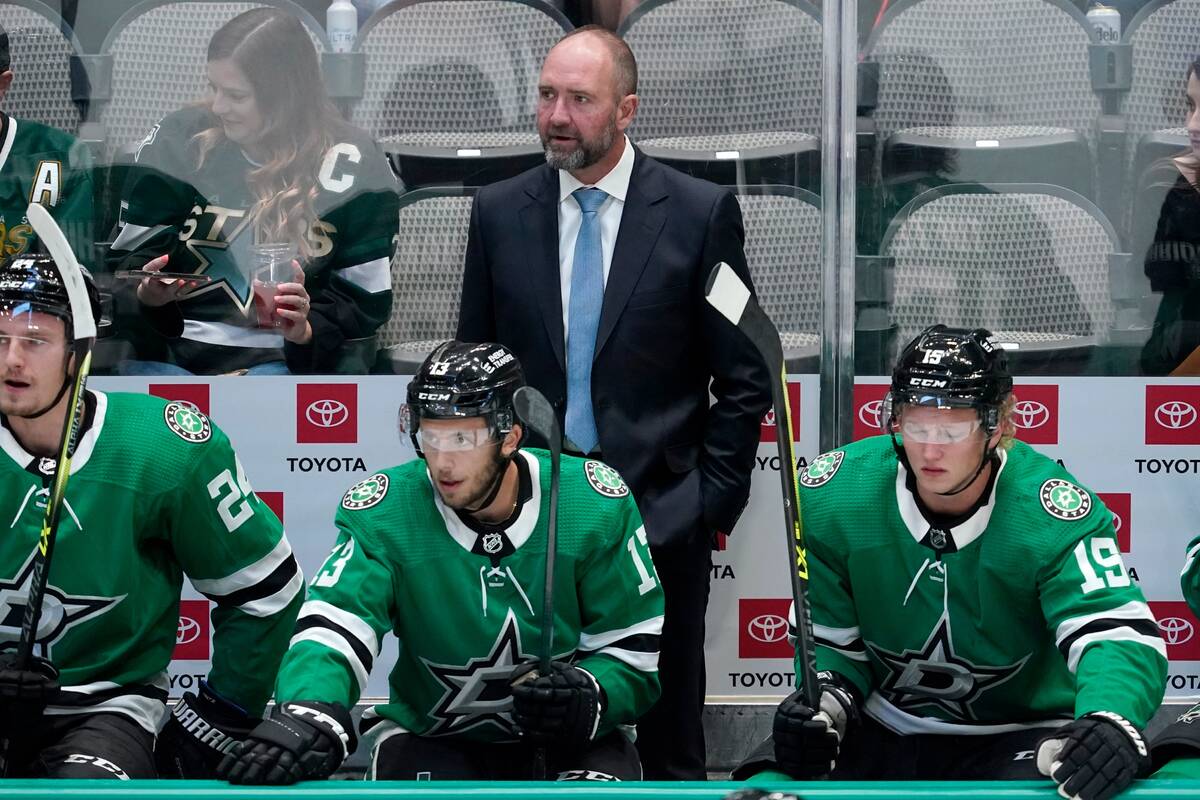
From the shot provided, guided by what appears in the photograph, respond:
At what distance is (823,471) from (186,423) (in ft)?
3.86

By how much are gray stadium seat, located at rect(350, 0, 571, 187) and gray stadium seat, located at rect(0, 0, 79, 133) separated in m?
0.67

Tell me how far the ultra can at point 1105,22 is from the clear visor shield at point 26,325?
2.43 metres

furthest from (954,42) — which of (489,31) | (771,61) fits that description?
(489,31)

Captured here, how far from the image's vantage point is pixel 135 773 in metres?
2.88

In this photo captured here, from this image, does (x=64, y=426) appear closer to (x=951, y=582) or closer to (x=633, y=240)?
(x=633, y=240)

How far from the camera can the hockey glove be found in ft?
9.11

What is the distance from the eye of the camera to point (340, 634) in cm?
279

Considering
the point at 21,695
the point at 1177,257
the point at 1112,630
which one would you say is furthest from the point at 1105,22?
the point at 21,695

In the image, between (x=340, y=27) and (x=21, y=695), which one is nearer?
(x=21, y=695)

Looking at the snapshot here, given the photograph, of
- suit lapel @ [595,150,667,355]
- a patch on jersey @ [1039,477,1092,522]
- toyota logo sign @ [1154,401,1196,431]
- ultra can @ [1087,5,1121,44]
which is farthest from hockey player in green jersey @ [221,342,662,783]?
ultra can @ [1087,5,1121,44]

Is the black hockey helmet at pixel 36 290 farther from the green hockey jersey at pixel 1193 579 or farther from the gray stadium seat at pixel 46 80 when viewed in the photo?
the green hockey jersey at pixel 1193 579

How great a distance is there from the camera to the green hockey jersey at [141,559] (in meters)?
3.04

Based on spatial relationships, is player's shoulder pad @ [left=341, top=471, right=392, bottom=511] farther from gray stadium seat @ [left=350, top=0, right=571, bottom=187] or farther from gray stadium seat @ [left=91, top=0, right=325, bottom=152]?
gray stadium seat @ [left=91, top=0, right=325, bottom=152]

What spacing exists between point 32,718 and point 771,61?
2.21 meters
